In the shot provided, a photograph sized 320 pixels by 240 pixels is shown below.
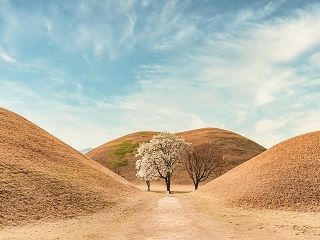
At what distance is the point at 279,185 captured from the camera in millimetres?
46875

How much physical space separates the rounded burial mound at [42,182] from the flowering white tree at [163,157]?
23632 millimetres

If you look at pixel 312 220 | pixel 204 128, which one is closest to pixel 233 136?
pixel 204 128

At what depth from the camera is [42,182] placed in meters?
44.7

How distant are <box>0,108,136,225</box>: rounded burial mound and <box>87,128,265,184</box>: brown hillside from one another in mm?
54456

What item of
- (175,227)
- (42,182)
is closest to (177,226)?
(175,227)

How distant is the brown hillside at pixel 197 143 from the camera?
11950 cm

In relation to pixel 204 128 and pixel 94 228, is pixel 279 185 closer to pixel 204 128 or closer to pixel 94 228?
pixel 94 228

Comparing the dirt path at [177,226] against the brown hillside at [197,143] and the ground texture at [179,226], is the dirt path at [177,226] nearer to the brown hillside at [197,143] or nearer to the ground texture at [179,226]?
the ground texture at [179,226]

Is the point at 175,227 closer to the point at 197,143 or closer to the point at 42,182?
the point at 42,182

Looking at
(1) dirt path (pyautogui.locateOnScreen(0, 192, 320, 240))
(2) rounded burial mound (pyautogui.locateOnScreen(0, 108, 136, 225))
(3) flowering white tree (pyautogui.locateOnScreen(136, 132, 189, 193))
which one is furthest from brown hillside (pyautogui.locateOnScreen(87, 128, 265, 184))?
(1) dirt path (pyautogui.locateOnScreen(0, 192, 320, 240))

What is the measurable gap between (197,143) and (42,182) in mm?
98321

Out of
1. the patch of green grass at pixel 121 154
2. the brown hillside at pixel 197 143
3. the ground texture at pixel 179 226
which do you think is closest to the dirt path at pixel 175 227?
the ground texture at pixel 179 226

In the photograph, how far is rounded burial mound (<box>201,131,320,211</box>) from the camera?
43031 mm

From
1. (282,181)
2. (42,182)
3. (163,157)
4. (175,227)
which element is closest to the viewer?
(175,227)
